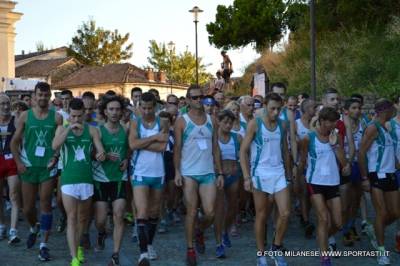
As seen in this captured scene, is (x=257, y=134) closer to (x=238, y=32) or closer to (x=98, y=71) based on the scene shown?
(x=238, y=32)

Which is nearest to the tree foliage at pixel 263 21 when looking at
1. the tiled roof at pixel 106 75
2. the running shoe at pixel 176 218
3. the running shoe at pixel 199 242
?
the running shoe at pixel 176 218

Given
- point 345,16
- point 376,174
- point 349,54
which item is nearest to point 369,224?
point 376,174

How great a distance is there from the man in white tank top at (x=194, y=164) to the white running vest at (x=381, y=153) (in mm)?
1895

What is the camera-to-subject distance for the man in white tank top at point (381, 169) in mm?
7699

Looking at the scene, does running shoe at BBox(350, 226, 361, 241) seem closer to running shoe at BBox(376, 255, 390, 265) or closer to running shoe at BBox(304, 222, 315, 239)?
running shoe at BBox(304, 222, 315, 239)

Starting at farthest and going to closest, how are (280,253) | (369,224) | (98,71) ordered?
(98,71) < (369,224) < (280,253)

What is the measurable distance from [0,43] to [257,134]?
123 ft

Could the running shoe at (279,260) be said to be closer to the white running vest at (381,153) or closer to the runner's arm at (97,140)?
the white running vest at (381,153)

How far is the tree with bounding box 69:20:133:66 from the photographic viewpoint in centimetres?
7350

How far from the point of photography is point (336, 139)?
7703mm

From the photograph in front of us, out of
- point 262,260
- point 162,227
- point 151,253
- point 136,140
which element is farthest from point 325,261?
point 162,227

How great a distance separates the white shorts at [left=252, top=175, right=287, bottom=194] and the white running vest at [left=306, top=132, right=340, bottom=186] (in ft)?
1.33

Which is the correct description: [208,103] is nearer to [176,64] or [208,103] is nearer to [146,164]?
[146,164]

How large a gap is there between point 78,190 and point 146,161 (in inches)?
34.5
